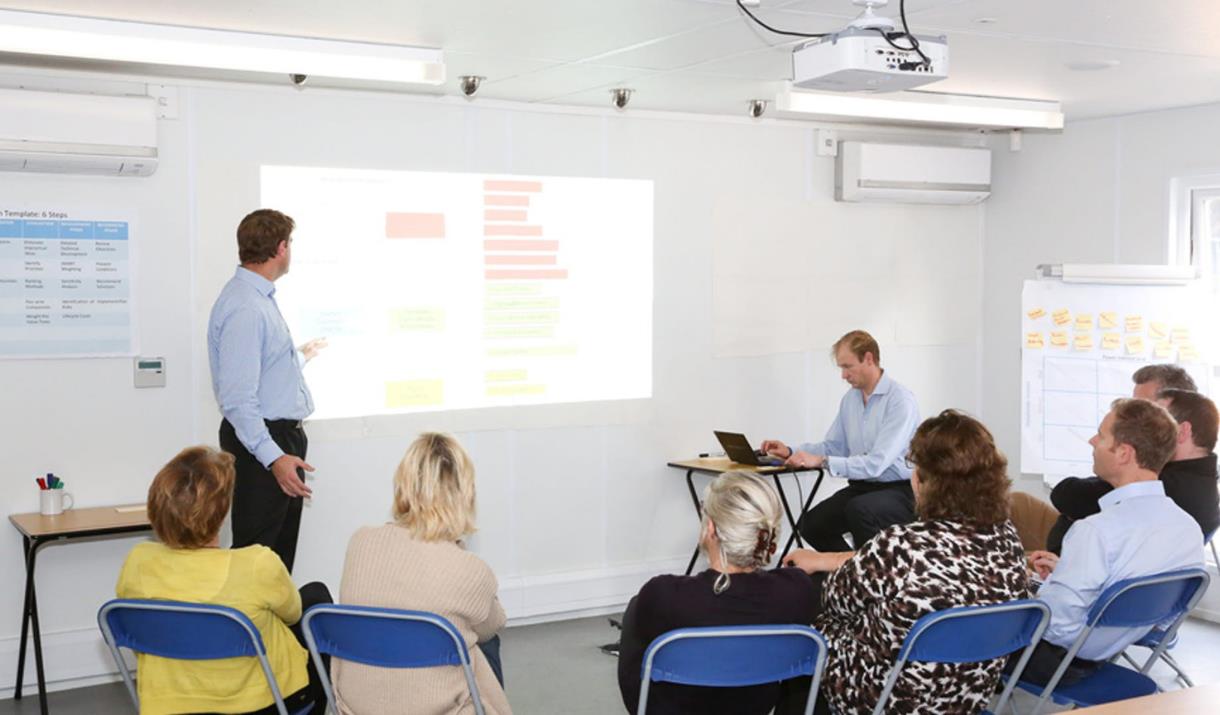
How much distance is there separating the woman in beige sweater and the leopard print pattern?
85cm

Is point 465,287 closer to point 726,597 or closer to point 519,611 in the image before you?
point 519,611

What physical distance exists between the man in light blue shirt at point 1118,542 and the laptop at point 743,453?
228 centimetres

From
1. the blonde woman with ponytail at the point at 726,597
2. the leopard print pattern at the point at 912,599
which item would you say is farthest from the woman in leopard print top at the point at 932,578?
the blonde woman with ponytail at the point at 726,597

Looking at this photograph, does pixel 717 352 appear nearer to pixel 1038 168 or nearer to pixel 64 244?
pixel 1038 168

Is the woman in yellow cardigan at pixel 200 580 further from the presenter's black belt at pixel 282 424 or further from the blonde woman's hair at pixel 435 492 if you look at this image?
the presenter's black belt at pixel 282 424

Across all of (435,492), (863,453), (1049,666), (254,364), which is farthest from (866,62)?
(863,453)

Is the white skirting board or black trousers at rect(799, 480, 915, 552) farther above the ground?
black trousers at rect(799, 480, 915, 552)

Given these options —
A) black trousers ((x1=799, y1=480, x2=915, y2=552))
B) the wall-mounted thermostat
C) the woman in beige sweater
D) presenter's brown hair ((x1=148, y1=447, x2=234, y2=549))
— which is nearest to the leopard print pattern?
the woman in beige sweater

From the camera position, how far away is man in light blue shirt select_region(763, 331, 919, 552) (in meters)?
5.45

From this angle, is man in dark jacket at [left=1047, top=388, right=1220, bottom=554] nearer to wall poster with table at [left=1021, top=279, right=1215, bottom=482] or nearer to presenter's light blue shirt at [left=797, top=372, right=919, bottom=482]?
presenter's light blue shirt at [left=797, top=372, right=919, bottom=482]

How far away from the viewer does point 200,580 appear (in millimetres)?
2984

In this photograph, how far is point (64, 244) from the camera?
187 inches

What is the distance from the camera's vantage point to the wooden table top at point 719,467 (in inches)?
223

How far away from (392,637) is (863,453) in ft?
10.9
